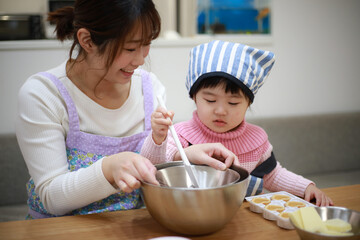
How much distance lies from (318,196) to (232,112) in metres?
0.35

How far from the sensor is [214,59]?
118 centimetres

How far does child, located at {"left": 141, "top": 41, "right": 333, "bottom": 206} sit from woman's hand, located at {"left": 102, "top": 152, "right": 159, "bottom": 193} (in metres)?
0.19

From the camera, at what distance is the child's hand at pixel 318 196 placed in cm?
102

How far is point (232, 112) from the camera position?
1.19 metres

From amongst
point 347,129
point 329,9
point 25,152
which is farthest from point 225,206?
point 329,9

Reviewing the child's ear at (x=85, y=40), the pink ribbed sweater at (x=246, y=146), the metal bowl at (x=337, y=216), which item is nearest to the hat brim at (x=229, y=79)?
the pink ribbed sweater at (x=246, y=146)

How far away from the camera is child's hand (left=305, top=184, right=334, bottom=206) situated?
3.34 ft

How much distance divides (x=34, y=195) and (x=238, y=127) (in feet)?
2.35

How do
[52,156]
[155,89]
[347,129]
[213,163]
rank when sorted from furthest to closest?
1. [347,129]
2. [155,89]
3. [52,156]
4. [213,163]

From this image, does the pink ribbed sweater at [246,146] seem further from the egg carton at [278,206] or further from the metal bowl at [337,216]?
the metal bowl at [337,216]

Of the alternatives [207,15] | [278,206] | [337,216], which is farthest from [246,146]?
[207,15]

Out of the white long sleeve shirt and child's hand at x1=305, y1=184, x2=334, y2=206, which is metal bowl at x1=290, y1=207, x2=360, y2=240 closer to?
child's hand at x1=305, y1=184, x2=334, y2=206

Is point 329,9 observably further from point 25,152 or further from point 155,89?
point 25,152

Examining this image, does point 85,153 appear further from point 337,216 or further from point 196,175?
point 337,216
